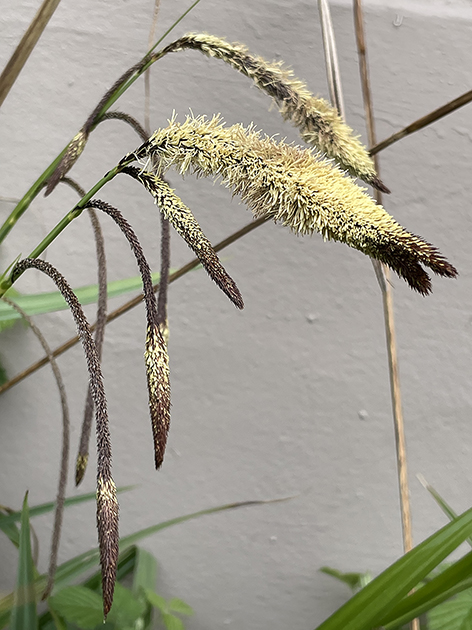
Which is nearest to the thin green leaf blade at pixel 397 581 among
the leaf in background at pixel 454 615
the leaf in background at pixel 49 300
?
the leaf in background at pixel 454 615

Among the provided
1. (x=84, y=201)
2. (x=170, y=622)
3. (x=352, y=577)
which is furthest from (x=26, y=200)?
(x=352, y=577)

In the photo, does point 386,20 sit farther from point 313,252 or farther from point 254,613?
point 254,613

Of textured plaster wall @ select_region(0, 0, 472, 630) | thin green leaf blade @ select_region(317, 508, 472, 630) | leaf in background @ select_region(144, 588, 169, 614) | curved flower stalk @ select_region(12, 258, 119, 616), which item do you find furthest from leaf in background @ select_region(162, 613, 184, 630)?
curved flower stalk @ select_region(12, 258, 119, 616)

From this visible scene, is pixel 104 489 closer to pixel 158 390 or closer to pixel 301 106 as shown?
pixel 158 390

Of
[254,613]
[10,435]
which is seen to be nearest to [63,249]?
[10,435]

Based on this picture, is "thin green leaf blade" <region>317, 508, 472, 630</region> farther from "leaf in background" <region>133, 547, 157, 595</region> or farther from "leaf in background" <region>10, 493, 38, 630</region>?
"leaf in background" <region>133, 547, 157, 595</region>
